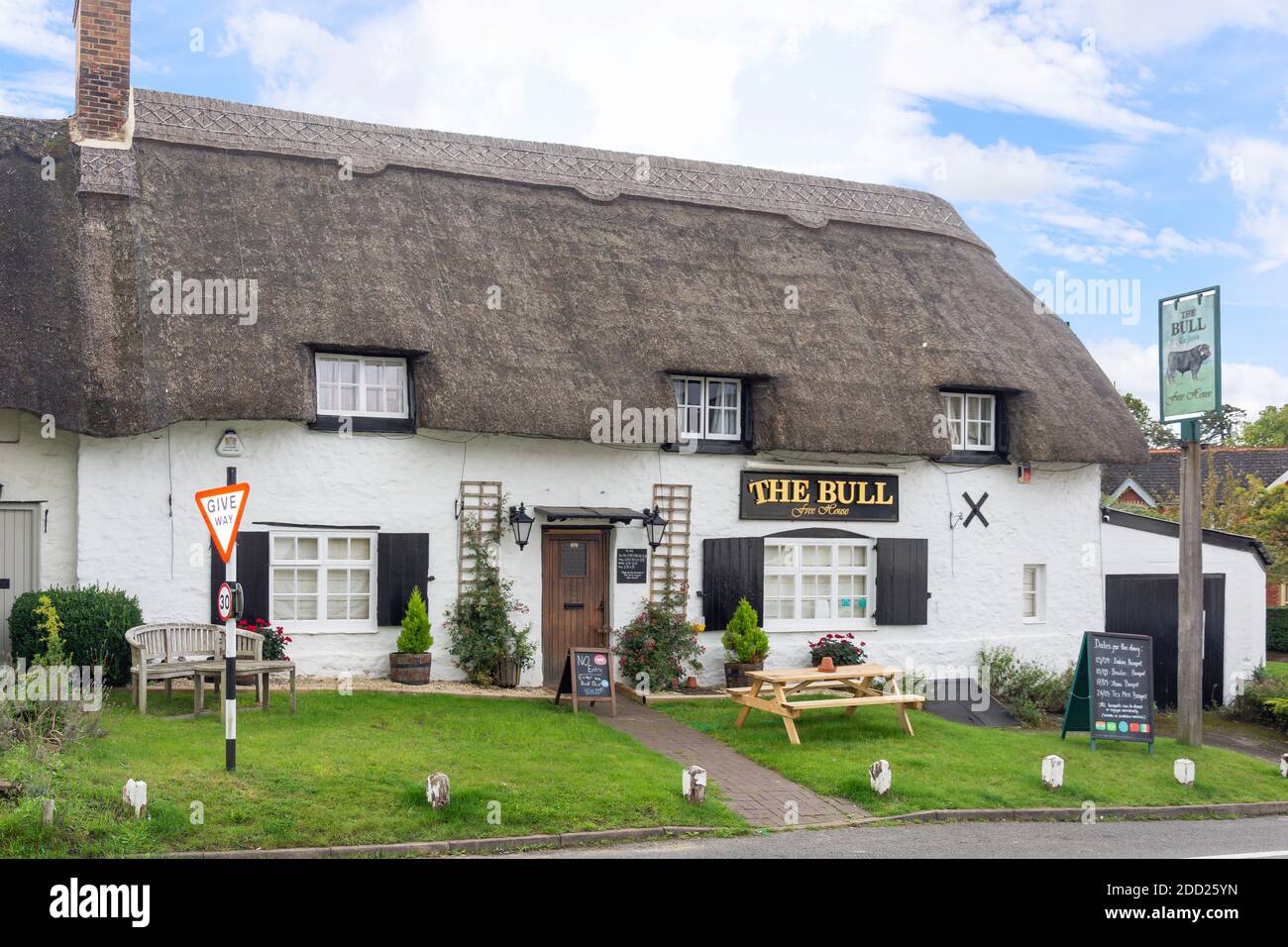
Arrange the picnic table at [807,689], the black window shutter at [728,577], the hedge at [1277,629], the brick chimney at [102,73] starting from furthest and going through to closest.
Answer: the hedge at [1277,629] → the black window shutter at [728,577] → the brick chimney at [102,73] → the picnic table at [807,689]

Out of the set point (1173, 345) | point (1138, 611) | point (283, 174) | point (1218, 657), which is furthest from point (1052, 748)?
point (283, 174)

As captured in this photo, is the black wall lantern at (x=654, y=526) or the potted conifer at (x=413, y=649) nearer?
the potted conifer at (x=413, y=649)

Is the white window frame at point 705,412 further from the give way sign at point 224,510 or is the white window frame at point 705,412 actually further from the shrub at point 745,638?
the give way sign at point 224,510

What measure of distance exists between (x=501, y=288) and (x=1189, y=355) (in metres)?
8.97

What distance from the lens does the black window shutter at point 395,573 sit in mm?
15984

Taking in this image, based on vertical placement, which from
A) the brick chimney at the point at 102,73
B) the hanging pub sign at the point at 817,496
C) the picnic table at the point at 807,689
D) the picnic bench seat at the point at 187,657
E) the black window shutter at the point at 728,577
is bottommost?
the picnic table at the point at 807,689

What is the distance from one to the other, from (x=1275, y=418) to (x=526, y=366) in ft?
155

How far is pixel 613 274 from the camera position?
18.1 m

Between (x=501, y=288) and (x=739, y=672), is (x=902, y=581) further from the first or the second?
(x=501, y=288)

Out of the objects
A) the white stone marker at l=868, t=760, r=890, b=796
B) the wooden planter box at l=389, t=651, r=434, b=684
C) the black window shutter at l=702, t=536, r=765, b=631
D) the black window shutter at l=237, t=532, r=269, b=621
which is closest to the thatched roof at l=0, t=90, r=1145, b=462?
the black window shutter at l=702, t=536, r=765, b=631

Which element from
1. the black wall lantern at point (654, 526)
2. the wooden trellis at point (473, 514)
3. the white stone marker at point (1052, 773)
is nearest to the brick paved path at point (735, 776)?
the white stone marker at point (1052, 773)

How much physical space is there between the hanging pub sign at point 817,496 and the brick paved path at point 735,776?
4035mm

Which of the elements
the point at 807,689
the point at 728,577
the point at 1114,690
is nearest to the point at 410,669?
the point at 728,577

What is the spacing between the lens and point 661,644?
16891mm
